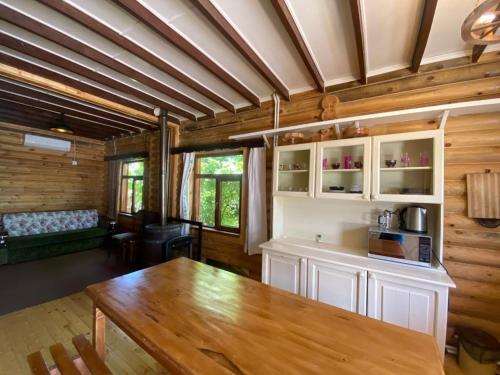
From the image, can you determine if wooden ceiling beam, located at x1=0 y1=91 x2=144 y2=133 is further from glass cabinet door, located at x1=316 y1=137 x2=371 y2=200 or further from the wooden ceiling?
glass cabinet door, located at x1=316 y1=137 x2=371 y2=200

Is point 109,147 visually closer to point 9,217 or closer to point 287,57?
point 9,217

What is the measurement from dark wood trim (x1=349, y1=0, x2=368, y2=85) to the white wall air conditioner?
5863 millimetres

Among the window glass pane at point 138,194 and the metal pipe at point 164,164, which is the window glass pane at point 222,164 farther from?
the window glass pane at point 138,194

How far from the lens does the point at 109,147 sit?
5.71 meters

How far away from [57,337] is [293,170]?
278 centimetres

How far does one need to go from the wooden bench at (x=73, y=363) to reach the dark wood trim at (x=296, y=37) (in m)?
2.23

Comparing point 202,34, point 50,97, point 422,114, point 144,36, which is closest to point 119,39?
point 144,36

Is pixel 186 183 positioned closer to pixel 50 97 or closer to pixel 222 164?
pixel 222 164

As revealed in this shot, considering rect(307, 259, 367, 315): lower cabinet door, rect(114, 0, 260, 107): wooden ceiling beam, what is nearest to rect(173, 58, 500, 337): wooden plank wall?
rect(307, 259, 367, 315): lower cabinet door

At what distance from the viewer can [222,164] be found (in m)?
3.58

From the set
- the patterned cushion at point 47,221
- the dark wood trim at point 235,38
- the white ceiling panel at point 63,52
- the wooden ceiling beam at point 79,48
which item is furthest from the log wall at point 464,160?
the patterned cushion at point 47,221

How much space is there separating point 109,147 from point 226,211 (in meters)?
4.18

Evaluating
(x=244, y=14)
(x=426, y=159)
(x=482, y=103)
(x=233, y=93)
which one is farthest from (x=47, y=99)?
(x=482, y=103)

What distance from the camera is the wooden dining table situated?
30.5 inches
